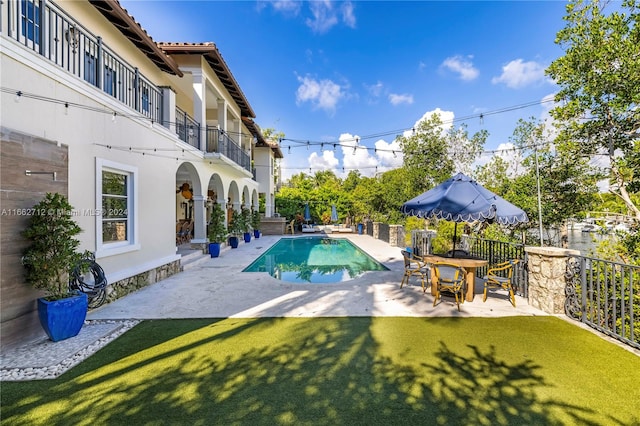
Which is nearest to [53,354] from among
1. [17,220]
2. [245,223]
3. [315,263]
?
[17,220]

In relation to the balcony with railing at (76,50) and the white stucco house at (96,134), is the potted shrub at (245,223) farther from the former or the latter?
the balcony with railing at (76,50)

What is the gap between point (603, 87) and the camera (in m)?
6.77

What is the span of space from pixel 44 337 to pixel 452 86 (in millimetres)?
19147

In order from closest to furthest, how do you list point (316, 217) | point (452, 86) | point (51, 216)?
point (51, 216)
point (452, 86)
point (316, 217)

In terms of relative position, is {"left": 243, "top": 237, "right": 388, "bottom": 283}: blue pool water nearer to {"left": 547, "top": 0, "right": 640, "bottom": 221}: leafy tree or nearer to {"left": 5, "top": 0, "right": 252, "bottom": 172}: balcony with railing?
{"left": 5, "top": 0, "right": 252, "bottom": 172}: balcony with railing

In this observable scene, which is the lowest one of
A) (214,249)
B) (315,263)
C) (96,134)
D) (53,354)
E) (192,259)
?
(315,263)

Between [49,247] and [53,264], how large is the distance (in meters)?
0.28

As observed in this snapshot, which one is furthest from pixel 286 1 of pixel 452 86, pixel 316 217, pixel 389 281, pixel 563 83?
pixel 316 217

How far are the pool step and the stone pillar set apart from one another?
9.81m

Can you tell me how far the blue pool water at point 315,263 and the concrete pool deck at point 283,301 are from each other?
1.11 m

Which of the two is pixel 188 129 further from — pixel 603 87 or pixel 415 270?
pixel 603 87

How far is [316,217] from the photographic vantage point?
29844 millimetres

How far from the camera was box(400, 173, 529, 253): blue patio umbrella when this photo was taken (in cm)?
595

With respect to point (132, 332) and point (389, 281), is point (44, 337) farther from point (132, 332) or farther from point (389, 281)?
point (389, 281)
